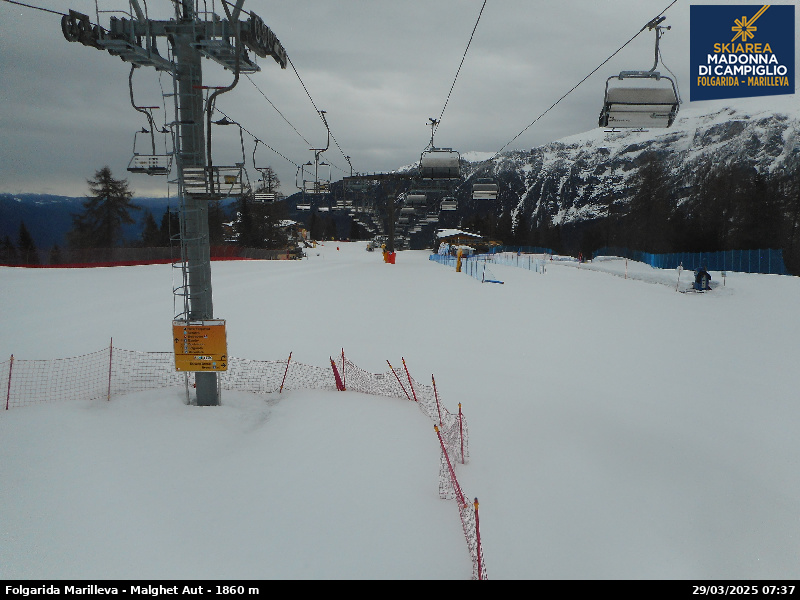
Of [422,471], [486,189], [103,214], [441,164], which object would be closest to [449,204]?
[441,164]

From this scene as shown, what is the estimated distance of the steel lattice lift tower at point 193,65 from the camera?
6691 millimetres

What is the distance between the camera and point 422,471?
593 centimetres

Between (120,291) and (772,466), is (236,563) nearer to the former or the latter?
(772,466)

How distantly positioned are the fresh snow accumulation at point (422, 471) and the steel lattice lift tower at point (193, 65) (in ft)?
6.69

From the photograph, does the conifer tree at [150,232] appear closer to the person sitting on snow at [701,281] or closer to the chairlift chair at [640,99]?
the person sitting on snow at [701,281]

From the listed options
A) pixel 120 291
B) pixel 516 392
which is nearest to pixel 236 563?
pixel 516 392

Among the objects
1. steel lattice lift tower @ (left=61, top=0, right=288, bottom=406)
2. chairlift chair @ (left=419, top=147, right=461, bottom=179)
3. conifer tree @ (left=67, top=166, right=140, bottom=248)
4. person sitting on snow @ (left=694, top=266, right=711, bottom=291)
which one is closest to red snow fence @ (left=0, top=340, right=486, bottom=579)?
steel lattice lift tower @ (left=61, top=0, right=288, bottom=406)

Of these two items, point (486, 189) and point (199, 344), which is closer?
point (199, 344)

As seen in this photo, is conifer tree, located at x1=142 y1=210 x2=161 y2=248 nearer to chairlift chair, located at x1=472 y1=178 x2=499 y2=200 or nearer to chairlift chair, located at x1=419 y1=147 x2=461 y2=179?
chairlift chair, located at x1=419 y1=147 x2=461 y2=179

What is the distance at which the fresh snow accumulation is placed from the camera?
437 centimetres

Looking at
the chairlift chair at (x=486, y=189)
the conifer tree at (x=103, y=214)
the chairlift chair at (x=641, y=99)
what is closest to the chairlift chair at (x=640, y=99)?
the chairlift chair at (x=641, y=99)

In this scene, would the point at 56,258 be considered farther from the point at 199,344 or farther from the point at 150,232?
the point at 150,232

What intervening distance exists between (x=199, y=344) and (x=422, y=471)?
156 inches

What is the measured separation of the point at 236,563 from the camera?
13.6 feet
